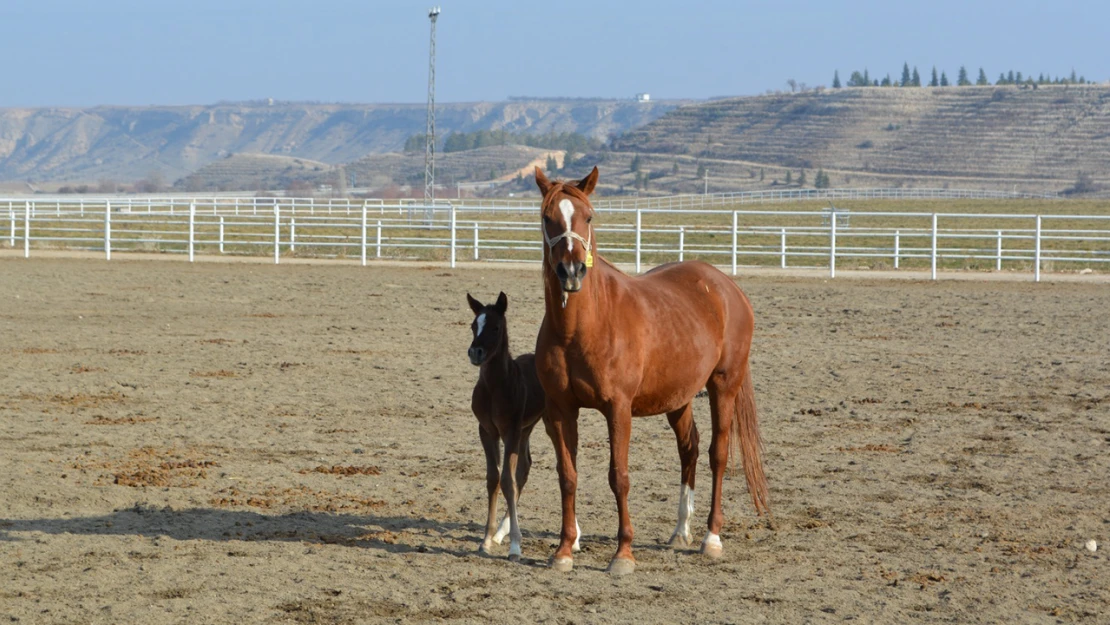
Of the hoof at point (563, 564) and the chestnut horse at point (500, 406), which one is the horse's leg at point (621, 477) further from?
the chestnut horse at point (500, 406)

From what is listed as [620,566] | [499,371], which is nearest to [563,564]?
[620,566]

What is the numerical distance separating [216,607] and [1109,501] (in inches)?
180

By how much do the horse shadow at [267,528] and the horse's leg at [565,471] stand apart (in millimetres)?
507

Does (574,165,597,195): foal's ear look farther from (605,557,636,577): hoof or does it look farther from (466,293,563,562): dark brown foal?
(605,557,636,577): hoof

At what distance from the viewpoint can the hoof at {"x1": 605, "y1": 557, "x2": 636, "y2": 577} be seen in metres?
5.50

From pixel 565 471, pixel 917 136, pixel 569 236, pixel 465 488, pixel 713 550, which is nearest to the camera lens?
pixel 569 236

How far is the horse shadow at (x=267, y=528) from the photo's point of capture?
19.6 feet

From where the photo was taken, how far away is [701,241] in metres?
42.1

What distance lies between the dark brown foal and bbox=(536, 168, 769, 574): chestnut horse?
179 mm

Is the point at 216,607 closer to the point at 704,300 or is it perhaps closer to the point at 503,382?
the point at 503,382

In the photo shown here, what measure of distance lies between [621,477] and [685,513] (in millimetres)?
567

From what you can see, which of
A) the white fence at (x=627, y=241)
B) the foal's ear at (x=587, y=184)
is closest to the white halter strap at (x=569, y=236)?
the foal's ear at (x=587, y=184)

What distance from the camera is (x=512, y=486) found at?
5902 mm

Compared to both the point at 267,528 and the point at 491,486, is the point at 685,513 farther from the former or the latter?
the point at 267,528
